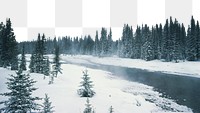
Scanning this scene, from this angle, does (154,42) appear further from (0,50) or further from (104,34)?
(0,50)

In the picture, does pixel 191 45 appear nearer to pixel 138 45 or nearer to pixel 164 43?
pixel 164 43

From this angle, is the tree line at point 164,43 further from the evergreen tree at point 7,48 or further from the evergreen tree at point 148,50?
the evergreen tree at point 7,48

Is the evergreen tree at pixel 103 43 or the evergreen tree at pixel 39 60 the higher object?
the evergreen tree at pixel 103 43

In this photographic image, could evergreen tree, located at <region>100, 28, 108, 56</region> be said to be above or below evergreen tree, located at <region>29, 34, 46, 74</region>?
above

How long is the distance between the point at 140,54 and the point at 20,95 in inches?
3411

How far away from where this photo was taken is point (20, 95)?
488 inches

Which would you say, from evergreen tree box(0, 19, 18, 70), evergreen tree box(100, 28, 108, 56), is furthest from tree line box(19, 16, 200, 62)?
evergreen tree box(0, 19, 18, 70)

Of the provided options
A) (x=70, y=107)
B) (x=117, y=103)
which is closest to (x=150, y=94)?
(x=117, y=103)

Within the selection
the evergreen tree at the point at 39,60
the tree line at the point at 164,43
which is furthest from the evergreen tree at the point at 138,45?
the evergreen tree at the point at 39,60

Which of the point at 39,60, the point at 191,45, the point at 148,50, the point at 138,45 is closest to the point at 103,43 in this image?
the point at 138,45

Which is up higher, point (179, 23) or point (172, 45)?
point (179, 23)

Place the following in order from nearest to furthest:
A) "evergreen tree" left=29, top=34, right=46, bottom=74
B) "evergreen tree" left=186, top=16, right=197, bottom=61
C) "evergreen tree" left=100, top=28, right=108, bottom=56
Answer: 1. "evergreen tree" left=29, top=34, right=46, bottom=74
2. "evergreen tree" left=186, top=16, right=197, bottom=61
3. "evergreen tree" left=100, top=28, right=108, bottom=56

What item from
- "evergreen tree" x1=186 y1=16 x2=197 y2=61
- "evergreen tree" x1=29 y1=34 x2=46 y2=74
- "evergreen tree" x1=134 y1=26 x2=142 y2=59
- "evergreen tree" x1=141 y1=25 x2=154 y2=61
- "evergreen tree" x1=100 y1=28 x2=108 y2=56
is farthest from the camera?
"evergreen tree" x1=100 y1=28 x2=108 y2=56

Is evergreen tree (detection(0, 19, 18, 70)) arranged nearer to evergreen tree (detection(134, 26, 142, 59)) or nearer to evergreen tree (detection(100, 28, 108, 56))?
evergreen tree (detection(134, 26, 142, 59))
